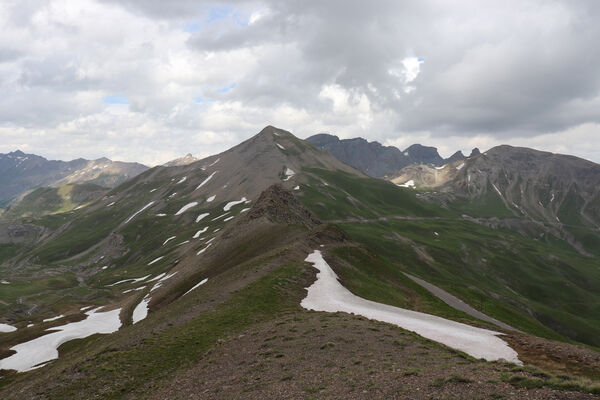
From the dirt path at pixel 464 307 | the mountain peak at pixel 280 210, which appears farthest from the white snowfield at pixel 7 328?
the dirt path at pixel 464 307

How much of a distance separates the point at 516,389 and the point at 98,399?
83.9ft

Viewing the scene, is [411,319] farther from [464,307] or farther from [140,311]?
[140,311]

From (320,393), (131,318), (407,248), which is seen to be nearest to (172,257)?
(131,318)

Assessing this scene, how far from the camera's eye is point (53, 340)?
6456cm

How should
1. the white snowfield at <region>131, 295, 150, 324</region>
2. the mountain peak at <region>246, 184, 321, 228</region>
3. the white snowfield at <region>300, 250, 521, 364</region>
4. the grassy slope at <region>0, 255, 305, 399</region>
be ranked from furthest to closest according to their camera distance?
1. the mountain peak at <region>246, 184, 321, 228</region>
2. the white snowfield at <region>131, 295, 150, 324</region>
3. the white snowfield at <region>300, 250, 521, 364</region>
4. the grassy slope at <region>0, 255, 305, 399</region>

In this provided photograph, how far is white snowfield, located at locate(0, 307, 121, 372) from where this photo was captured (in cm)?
5697

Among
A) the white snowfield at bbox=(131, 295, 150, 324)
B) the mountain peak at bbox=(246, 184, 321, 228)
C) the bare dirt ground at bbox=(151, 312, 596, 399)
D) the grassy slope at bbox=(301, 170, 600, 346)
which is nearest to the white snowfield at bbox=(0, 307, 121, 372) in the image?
the white snowfield at bbox=(131, 295, 150, 324)

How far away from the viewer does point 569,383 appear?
1519 cm

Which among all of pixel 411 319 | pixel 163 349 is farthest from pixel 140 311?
pixel 411 319

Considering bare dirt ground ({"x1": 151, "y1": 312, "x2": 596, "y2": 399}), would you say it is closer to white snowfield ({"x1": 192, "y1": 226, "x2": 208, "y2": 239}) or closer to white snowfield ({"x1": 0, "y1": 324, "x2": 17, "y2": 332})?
white snowfield ({"x1": 0, "y1": 324, "x2": 17, "y2": 332})

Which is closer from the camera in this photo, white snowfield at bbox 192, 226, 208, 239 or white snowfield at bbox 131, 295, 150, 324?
white snowfield at bbox 131, 295, 150, 324

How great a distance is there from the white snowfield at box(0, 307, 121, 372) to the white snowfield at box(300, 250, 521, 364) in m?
45.4

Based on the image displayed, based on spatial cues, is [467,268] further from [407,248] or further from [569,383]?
[569,383]

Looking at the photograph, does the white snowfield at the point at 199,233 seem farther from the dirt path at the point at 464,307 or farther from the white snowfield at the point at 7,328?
the dirt path at the point at 464,307
